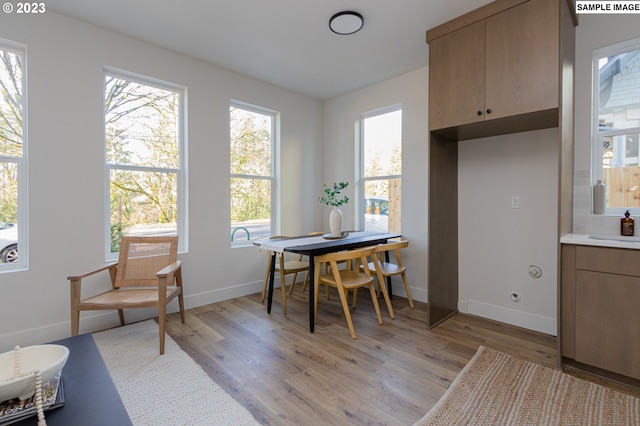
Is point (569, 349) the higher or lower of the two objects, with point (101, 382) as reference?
lower

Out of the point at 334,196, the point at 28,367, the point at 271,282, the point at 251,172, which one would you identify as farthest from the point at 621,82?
the point at 28,367

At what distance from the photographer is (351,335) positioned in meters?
2.57

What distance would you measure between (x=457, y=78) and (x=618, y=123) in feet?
4.21

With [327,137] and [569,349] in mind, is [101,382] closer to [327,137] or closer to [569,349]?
[569,349]

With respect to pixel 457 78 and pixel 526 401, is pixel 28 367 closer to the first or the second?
pixel 526 401

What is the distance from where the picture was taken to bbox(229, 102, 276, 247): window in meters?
3.71

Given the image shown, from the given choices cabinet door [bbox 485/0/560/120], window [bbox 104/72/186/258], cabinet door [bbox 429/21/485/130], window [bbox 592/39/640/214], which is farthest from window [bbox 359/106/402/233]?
window [bbox 104/72/186/258]

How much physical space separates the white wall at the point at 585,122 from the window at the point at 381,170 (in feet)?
5.55

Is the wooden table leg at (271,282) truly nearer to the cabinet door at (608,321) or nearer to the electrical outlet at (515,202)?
the electrical outlet at (515,202)

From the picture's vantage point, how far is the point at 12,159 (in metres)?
2.37

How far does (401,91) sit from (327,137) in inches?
51.7

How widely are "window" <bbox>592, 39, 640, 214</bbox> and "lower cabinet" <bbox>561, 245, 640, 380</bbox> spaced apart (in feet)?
2.42

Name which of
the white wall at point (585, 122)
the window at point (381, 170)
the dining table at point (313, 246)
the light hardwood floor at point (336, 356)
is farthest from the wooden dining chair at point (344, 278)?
the white wall at point (585, 122)

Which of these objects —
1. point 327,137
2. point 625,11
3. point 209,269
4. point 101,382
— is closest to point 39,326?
point 209,269
